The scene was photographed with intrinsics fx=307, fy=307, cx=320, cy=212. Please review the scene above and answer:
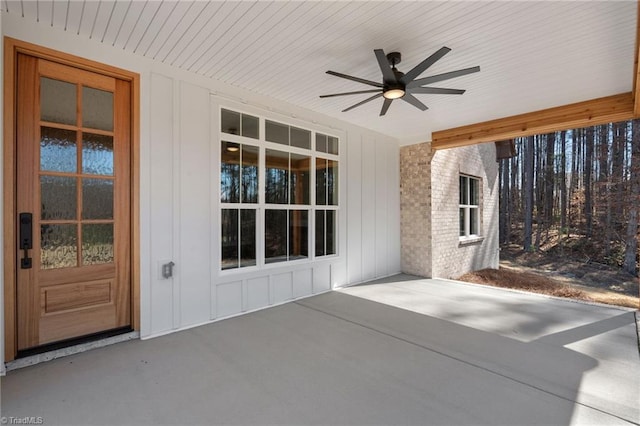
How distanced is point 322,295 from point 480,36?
3.90 metres

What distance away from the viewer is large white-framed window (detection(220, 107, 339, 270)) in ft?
13.1

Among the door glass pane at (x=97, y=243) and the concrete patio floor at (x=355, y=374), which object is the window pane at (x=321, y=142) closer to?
the concrete patio floor at (x=355, y=374)

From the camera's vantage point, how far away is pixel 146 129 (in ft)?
10.6

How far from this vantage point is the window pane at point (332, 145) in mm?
5287

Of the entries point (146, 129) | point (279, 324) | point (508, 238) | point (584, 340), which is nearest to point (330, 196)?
point (279, 324)

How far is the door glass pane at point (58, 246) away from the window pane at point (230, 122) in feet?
6.39

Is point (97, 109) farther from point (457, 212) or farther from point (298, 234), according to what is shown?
point (457, 212)

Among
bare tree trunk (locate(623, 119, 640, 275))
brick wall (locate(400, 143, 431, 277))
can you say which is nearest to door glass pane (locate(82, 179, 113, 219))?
brick wall (locate(400, 143, 431, 277))

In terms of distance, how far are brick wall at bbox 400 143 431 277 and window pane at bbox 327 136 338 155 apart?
1.99 meters

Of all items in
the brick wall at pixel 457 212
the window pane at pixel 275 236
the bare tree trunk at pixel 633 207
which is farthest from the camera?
the bare tree trunk at pixel 633 207

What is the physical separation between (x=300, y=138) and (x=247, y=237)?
1.79m

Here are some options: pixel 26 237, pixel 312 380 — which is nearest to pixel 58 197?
pixel 26 237

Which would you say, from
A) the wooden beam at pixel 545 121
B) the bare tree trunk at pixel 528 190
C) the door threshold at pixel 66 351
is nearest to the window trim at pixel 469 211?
the wooden beam at pixel 545 121

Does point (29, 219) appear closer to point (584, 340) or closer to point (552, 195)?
point (584, 340)
